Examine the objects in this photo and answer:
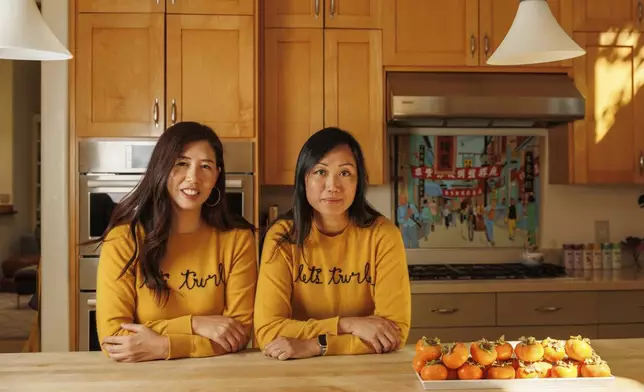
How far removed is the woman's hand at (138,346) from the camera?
1568 mm

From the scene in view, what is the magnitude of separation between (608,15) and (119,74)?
8.50ft

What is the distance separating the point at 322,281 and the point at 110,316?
0.58m

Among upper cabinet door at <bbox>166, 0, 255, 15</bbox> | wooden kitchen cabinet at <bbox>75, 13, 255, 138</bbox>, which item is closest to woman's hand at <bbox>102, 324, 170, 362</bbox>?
wooden kitchen cabinet at <bbox>75, 13, 255, 138</bbox>

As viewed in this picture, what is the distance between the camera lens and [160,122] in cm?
305

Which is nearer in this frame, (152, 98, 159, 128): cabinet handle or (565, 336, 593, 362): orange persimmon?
(565, 336, 593, 362): orange persimmon

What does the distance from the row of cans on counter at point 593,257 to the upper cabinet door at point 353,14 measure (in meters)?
1.70

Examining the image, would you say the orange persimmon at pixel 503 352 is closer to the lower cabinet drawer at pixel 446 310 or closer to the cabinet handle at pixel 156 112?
the lower cabinet drawer at pixel 446 310

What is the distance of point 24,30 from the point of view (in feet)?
4.57

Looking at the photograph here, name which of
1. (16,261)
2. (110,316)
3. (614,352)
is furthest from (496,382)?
(16,261)

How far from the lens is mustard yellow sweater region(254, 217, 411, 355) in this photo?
1.75m

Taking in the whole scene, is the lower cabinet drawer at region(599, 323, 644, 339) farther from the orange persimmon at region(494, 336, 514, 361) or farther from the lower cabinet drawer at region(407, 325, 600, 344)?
the orange persimmon at region(494, 336, 514, 361)

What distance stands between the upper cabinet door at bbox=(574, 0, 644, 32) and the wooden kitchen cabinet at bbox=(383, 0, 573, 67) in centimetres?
11

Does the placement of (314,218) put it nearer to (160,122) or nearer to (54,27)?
(160,122)

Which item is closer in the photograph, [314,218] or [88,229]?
[314,218]
